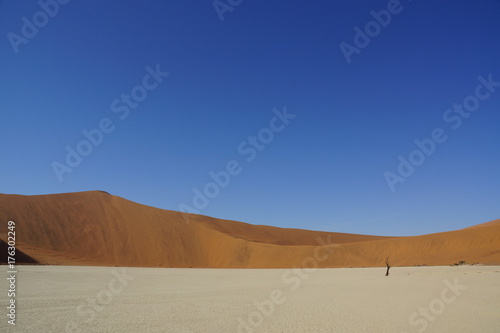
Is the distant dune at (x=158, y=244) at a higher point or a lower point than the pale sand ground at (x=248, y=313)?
higher

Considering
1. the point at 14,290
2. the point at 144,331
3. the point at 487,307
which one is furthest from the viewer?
the point at 14,290

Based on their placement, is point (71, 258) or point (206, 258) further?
point (206, 258)

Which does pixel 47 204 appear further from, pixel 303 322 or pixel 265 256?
pixel 303 322

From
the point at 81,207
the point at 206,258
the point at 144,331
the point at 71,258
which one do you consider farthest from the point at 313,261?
the point at 144,331

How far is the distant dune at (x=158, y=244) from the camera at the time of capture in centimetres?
4409

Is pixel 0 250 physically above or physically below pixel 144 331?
above

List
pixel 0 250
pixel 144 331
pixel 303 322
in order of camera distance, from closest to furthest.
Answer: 1. pixel 144 331
2. pixel 303 322
3. pixel 0 250

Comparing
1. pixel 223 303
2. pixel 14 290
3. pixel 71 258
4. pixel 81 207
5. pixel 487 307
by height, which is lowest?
pixel 487 307

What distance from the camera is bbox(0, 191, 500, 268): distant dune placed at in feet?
145

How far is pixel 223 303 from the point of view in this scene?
38.1 feet

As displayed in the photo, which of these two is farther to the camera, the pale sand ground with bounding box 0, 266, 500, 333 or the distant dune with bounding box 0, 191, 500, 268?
the distant dune with bounding box 0, 191, 500, 268

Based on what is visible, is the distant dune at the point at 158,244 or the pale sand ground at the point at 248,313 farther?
the distant dune at the point at 158,244

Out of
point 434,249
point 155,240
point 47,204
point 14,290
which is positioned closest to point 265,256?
point 155,240

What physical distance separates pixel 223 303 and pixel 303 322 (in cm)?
408
